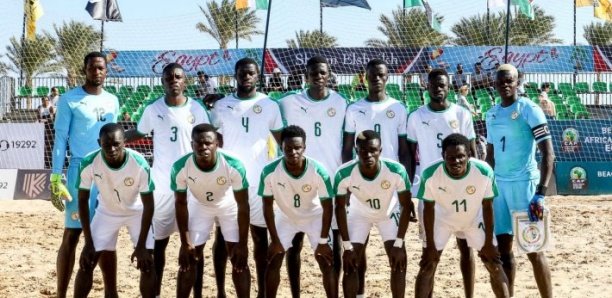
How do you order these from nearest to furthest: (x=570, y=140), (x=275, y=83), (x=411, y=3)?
(x=570, y=140)
(x=411, y=3)
(x=275, y=83)

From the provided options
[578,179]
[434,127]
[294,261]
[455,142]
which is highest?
[434,127]

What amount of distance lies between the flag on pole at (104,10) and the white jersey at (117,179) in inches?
415

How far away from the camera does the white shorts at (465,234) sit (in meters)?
5.52

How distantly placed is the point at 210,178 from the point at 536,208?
97.2 inches

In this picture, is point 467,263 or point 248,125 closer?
point 467,263

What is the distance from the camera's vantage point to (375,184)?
5.66m

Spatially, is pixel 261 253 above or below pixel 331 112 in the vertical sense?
below

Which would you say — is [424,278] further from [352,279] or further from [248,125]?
[248,125]

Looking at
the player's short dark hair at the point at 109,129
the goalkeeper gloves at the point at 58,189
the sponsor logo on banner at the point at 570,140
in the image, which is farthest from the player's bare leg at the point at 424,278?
the sponsor logo on banner at the point at 570,140

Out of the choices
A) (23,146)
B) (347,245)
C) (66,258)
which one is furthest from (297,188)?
(23,146)

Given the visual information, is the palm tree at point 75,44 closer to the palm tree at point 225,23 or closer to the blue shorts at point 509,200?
the palm tree at point 225,23

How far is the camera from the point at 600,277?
740 centimetres

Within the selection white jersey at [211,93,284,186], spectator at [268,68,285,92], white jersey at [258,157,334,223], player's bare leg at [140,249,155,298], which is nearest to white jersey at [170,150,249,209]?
white jersey at [258,157,334,223]

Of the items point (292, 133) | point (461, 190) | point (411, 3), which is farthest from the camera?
point (411, 3)
